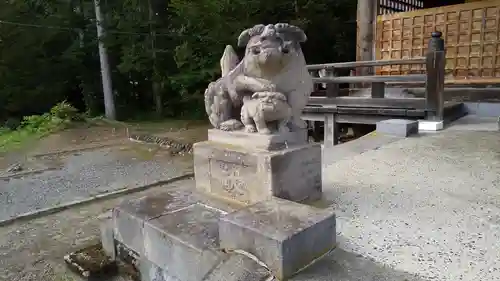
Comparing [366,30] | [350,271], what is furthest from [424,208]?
[366,30]

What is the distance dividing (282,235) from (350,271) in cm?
40

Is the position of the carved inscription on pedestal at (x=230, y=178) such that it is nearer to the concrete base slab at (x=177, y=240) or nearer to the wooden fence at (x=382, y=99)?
the concrete base slab at (x=177, y=240)

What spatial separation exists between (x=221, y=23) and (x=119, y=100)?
26.9 feet

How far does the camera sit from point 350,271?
1.87 metres

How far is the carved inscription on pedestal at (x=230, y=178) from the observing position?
2.67 m

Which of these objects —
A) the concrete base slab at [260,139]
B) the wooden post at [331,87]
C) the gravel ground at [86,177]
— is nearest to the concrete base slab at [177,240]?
the concrete base slab at [260,139]

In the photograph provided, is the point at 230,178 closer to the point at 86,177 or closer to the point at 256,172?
the point at 256,172

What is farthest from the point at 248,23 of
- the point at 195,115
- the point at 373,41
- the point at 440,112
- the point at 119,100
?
the point at 119,100

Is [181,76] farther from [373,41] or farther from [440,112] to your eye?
[440,112]

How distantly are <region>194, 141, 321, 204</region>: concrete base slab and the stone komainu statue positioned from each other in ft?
0.68

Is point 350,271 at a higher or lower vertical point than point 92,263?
higher

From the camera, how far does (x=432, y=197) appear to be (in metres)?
3.07

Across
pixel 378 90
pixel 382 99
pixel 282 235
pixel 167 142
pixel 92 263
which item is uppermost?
pixel 378 90

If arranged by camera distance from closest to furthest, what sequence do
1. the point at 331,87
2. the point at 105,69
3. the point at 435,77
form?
the point at 435,77 < the point at 331,87 < the point at 105,69
